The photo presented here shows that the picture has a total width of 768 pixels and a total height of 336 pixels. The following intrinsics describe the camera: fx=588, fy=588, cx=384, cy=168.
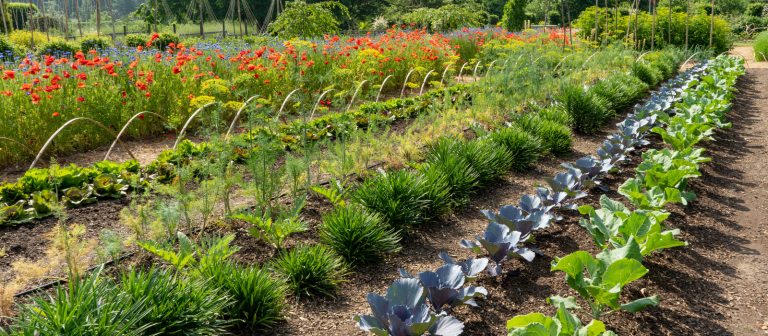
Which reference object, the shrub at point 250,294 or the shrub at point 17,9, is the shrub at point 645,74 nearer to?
the shrub at point 250,294

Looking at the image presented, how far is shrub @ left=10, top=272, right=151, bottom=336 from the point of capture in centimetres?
212

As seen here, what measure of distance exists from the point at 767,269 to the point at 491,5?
50.9 m

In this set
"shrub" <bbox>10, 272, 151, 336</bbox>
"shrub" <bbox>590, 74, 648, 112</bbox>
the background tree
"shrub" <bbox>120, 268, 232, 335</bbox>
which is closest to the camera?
"shrub" <bbox>10, 272, 151, 336</bbox>

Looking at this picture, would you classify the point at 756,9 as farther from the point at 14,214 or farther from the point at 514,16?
the point at 14,214

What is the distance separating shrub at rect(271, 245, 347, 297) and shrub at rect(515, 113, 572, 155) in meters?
3.58

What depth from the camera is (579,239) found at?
4.11 m

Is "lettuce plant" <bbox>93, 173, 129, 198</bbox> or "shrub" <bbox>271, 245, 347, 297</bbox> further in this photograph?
"lettuce plant" <bbox>93, 173, 129, 198</bbox>

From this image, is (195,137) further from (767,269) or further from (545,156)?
(767,269)

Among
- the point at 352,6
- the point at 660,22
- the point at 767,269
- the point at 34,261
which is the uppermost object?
the point at 352,6

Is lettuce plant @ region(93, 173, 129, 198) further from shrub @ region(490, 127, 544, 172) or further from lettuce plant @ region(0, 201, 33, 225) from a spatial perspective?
shrub @ region(490, 127, 544, 172)

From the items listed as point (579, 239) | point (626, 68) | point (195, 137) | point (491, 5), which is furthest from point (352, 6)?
point (579, 239)

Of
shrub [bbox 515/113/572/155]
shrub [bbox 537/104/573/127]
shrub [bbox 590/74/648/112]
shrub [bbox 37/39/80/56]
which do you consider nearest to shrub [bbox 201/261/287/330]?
shrub [bbox 515/113/572/155]

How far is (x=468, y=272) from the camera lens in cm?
305

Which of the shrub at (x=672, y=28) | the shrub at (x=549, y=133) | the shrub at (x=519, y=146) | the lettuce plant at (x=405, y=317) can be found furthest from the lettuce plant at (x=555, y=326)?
the shrub at (x=672, y=28)
